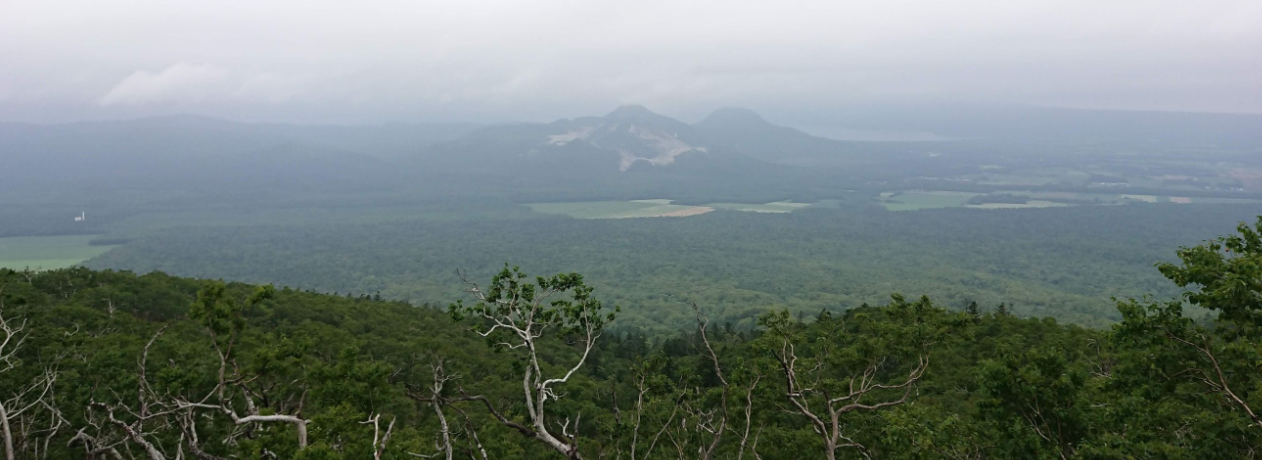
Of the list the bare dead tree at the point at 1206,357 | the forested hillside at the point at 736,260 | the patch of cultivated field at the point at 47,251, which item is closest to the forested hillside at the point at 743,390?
the bare dead tree at the point at 1206,357

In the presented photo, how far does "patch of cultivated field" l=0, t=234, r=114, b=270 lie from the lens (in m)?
145

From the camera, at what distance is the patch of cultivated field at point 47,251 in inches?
5719

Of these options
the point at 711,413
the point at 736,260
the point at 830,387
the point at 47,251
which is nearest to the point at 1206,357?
the point at 711,413

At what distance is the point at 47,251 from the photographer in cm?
16475

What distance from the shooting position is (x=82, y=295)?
122 ft

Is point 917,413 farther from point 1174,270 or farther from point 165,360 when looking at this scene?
point 165,360

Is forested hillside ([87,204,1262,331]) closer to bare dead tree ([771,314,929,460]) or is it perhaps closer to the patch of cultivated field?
the patch of cultivated field

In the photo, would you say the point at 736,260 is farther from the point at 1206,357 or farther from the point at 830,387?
the point at 1206,357

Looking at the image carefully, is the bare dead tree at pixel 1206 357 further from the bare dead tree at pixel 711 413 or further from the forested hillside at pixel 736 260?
the forested hillside at pixel 736 260

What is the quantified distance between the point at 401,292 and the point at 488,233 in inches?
2911

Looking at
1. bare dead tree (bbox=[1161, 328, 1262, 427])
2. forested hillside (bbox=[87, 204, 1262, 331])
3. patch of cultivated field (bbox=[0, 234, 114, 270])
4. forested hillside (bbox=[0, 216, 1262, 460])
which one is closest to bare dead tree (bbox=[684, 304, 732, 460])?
forested hillside (bbox=[0, 216, 1262, 460])

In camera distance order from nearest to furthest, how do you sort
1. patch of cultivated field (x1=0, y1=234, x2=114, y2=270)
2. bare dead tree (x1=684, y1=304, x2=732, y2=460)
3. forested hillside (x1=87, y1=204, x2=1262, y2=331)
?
1. bare dead tree (x1=684, y1=304, x2=732, y2=460)
2. forested hillside (x1=87, y1=204, x2=1262, y2=331)
3. patch of cultivated field (x1=0, y1=234, x2=114, y2=270)

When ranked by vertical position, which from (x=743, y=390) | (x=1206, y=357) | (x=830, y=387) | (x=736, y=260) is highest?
Answer: (x=1206, y=357)

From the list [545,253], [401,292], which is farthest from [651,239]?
[401,292]
